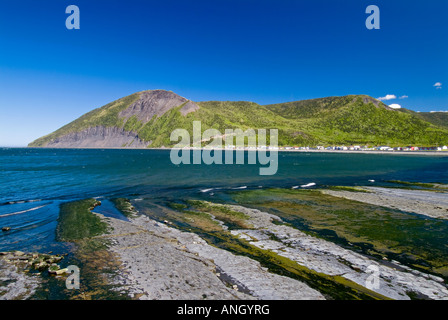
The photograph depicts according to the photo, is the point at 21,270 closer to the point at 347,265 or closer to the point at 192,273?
the point at 192,273

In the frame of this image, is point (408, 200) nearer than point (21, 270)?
No

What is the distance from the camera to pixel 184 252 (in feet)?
52.8

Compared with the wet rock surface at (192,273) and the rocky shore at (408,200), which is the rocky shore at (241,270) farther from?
the rocky shore at (408,200)

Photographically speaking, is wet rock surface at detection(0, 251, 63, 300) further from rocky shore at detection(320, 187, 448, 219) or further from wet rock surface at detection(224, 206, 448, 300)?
rocky shore at detection(320, 187, 448, 219)

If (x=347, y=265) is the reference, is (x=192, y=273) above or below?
above

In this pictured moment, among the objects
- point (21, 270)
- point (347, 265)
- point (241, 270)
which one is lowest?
point (347, 265)

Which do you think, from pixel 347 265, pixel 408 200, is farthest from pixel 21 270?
pixel 408 200

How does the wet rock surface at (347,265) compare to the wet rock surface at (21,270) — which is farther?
the wet rock surface at (347,265)

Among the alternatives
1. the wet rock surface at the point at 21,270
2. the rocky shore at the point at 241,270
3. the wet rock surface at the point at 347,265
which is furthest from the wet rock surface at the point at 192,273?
the wet rock surface at the point at 21,270

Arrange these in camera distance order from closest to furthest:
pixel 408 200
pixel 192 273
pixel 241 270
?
pixel 192 273
pixel 241 270
pixel 408 200
